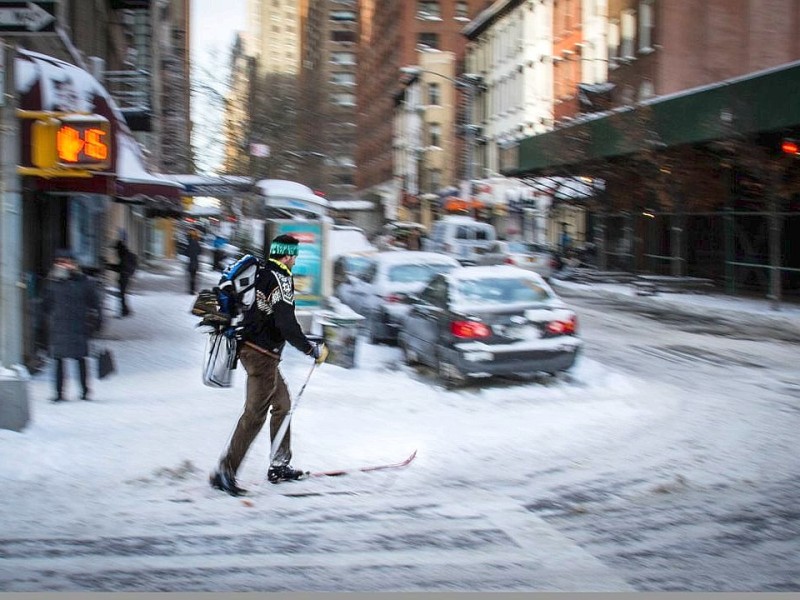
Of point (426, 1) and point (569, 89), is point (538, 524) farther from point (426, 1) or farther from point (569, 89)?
point (426, 1)

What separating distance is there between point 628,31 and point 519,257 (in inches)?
635

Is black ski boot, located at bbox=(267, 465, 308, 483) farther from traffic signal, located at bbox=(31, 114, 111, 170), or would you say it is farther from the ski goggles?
traffic signal, located at bbox=(31, 114, 111, 170)

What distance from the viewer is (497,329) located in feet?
42.8

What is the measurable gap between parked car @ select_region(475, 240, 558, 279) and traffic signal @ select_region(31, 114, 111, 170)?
24298mm

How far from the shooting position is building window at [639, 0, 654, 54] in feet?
144

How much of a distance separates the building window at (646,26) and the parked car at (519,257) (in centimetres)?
1154

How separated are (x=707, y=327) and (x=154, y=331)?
1082 centimetres

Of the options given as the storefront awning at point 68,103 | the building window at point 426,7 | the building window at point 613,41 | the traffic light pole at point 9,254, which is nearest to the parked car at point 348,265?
the storefront awning at point 68,103

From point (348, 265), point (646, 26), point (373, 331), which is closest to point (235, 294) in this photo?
point (373, 331)

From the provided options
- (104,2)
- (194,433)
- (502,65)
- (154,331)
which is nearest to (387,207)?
(502,65)

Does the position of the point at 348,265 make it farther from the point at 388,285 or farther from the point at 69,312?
the point at 69,312

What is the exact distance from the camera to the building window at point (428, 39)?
9594 cm

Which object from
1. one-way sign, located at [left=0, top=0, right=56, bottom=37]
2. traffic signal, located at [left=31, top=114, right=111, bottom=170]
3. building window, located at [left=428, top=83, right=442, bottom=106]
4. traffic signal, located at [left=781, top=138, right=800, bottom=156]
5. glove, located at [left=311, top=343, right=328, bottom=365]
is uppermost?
building window, located at [left=428, top=83, right=442, bottom=106]

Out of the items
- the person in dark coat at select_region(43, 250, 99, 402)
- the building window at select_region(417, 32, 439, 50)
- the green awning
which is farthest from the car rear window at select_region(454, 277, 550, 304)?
the building window at select_region(417, 32, 439, 50)
